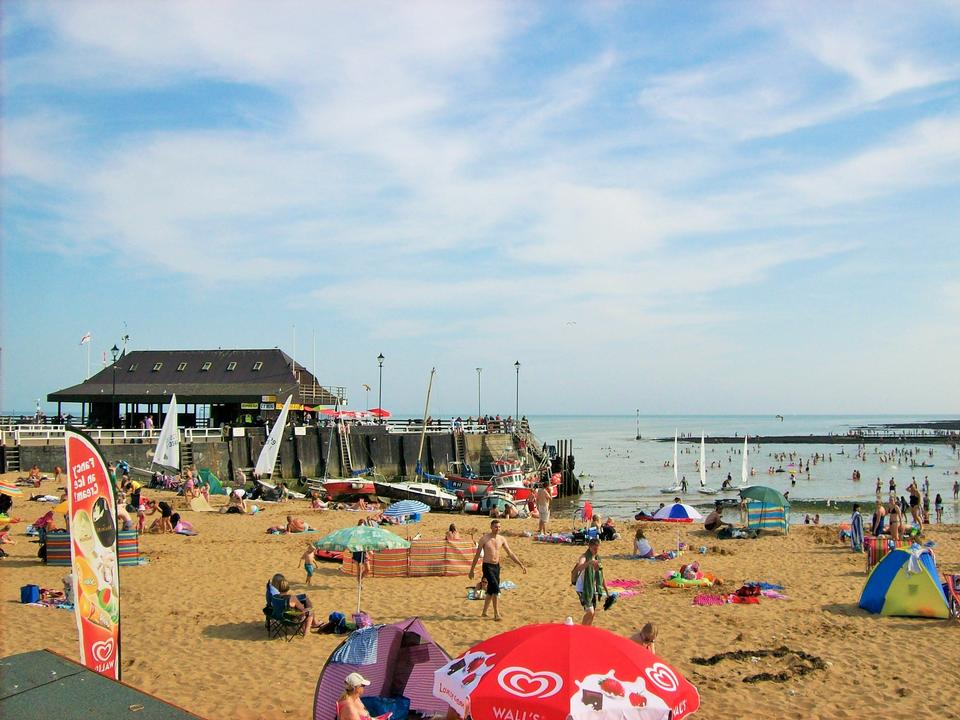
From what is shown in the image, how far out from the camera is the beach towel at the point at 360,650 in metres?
7.47

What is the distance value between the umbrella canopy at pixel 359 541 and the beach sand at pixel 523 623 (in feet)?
3.39

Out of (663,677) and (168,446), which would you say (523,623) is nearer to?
(663,677)

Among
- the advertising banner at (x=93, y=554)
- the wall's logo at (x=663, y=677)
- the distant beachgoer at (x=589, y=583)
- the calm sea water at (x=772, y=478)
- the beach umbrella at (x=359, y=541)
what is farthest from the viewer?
the calm sea water at (x=772, y=478)

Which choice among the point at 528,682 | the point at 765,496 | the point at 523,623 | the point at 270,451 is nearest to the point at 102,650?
the point at 528,682

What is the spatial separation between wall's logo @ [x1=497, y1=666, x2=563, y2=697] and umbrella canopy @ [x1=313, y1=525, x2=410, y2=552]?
677cm

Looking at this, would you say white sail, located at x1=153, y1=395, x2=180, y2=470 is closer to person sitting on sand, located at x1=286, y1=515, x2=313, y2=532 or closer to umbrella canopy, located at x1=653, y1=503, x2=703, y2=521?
person sitting on sand, located at x1=286, y1=515, x2=313, y2=532

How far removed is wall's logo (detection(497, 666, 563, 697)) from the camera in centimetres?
553

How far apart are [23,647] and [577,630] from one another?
24.8 feet

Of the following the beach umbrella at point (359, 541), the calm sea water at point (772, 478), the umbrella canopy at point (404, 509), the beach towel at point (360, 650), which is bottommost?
the calm sea water at point (772, 478)

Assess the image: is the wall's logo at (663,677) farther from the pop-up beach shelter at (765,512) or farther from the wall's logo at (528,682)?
the pop-up beach shelter at (765,512)

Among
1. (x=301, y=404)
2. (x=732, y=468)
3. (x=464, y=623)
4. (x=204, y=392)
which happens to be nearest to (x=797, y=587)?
(x=464, y=623)

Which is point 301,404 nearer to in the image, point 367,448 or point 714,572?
point 367,448

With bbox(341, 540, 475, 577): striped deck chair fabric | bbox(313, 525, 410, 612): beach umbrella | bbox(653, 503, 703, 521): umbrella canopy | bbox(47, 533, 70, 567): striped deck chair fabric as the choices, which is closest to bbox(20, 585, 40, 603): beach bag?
bbox(47, 533, 70, 567): striped deck chair fabric

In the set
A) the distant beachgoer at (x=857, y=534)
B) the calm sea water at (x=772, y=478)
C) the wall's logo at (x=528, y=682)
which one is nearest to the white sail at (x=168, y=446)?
the calm sea water at (x=772, y=478)
